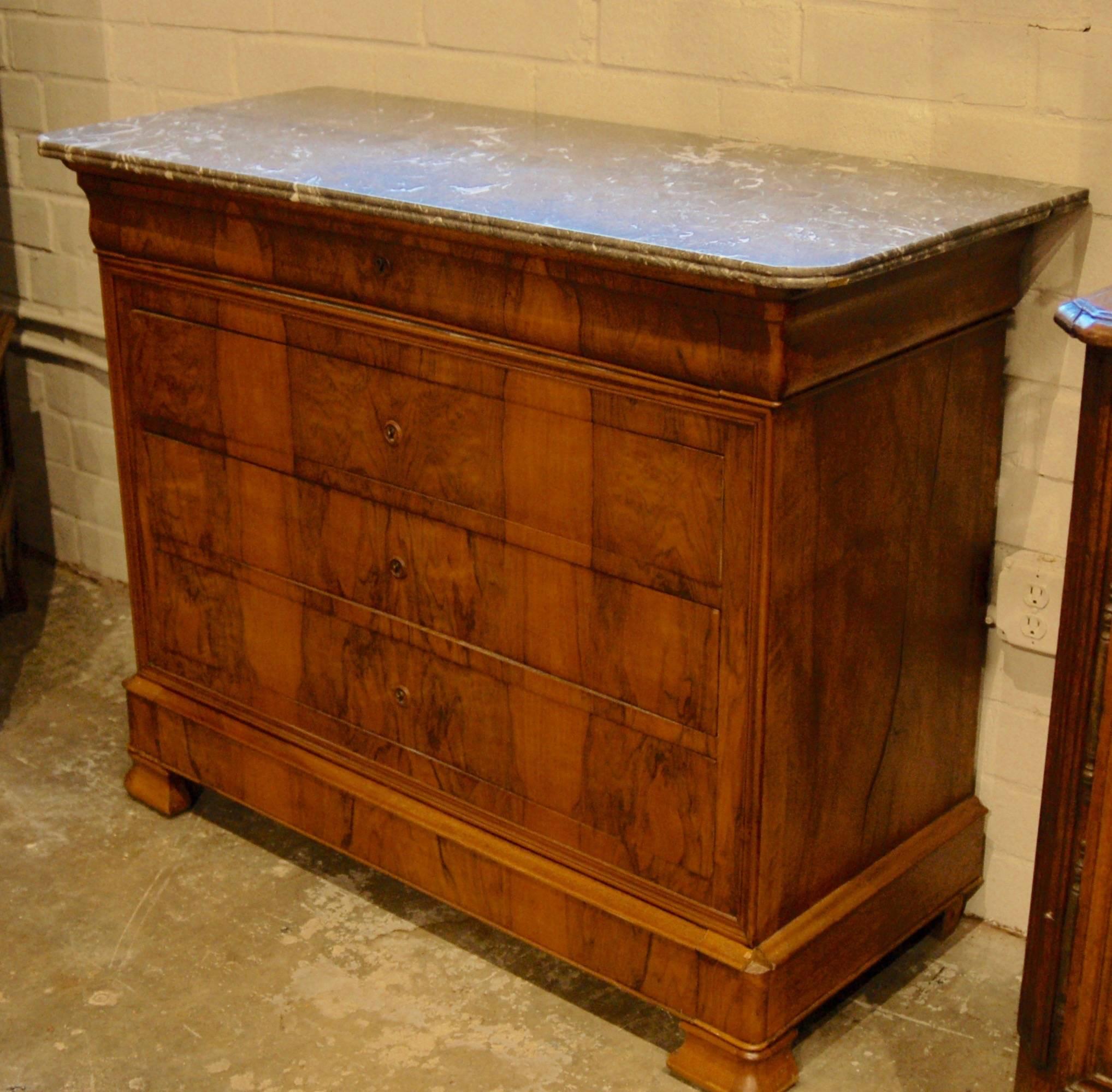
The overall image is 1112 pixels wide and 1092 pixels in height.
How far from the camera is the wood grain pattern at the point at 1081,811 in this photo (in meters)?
Result: 1.46

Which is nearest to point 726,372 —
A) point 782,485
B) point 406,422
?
point 782,485

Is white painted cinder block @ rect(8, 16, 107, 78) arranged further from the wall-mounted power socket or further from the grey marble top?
the wall-mounted power socket

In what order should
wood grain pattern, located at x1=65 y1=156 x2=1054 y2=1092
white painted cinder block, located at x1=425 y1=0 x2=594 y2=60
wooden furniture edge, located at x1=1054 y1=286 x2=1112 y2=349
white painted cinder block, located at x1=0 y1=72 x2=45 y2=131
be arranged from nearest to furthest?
wooden furniture edge, located at x1=1054 y1=286 x2=1112 y2=349
wood grain pattern, located at x1=65 y1=156 x2=1054 y2=1092
white painted cinder block, located at x1=425 y1=0 x2=594 y2=60
white painted cinder block, located at x1=0 y1=72 x2=45 y2=131

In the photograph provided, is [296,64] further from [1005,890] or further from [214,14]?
[1005,890]

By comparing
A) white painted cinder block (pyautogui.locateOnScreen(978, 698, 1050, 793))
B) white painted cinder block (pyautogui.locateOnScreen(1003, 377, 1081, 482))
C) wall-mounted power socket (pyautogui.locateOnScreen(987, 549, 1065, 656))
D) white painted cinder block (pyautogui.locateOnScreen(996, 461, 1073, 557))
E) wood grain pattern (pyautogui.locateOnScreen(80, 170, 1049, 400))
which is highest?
wood grain pattern (pyautogui.locateOnScreen(80, 170, 1049, 400))

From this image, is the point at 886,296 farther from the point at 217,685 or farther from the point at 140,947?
the point at 140,947

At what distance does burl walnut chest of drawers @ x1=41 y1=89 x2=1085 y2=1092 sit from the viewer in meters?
1.73

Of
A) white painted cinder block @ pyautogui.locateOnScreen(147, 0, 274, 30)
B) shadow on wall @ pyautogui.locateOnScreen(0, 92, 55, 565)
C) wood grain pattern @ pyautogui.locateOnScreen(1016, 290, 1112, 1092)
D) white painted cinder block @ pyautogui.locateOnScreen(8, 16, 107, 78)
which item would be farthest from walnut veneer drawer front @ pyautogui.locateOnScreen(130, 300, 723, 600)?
shadow on wall @ pyautogui.locateOnScreen(0, 92, 55, 565)

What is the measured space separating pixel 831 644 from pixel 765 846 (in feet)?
0.77

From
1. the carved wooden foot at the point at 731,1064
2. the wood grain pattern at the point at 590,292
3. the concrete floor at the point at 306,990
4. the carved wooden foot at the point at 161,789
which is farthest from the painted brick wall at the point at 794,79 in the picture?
the carved wooden foot at the point at 161,789

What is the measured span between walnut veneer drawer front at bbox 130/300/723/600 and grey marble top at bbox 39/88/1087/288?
202 millimetres

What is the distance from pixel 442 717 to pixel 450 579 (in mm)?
193

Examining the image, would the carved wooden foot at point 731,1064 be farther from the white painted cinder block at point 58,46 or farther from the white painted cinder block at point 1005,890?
the white painted cinder block at point 58,46

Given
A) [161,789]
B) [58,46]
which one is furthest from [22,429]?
[161,789]
